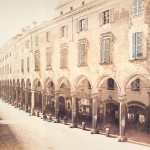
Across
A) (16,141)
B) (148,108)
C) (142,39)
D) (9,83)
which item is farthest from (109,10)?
(9,83)

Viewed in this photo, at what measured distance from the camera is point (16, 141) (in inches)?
785

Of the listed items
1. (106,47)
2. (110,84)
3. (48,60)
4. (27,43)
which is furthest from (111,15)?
(27,43)

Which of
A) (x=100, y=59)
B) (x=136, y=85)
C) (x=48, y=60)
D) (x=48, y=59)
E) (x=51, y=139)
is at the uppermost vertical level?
(x=48, y=59)

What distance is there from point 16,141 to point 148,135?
10606 mm

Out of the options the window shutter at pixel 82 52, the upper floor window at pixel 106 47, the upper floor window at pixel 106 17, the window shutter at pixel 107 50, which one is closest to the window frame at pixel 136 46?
the upper floor window at pixel 106 47

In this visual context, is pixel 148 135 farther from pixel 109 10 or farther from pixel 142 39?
pixel 109 10

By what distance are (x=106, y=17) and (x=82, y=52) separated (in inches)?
159

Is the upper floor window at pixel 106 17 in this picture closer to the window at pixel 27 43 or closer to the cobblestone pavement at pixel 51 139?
the cobblestone pavement at pixel 51 139

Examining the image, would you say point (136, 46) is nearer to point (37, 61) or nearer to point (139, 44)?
point (139, 44)

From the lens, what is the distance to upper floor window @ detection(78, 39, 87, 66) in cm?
2294

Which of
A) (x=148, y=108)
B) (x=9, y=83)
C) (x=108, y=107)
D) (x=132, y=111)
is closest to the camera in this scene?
(x=148, y=108)

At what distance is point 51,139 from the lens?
20.4 meters

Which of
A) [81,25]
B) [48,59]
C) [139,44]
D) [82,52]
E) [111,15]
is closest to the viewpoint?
[139,44]

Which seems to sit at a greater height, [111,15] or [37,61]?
[111,15]
